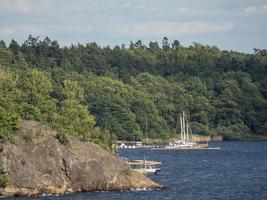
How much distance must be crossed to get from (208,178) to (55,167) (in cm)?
3268

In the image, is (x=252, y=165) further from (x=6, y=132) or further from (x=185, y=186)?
(x=6, y=132)

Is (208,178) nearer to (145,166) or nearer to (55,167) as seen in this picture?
(145,166)

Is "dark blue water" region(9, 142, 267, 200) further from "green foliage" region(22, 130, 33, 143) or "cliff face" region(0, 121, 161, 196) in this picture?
"green foliage" region(22, 130, 33, 143)

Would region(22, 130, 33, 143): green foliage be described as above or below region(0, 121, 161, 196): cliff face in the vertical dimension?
above

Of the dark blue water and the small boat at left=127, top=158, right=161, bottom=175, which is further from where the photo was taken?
the small boat at left=127, top=158, right=161, bottom=175

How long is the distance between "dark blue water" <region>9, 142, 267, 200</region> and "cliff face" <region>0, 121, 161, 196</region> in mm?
2051

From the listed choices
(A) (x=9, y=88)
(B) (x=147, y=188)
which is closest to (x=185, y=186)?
(B) (x=147, y=188)

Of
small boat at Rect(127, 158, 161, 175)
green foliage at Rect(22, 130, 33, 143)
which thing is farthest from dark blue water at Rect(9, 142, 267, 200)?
green foliage at Rect(22, 130, 33, 143)

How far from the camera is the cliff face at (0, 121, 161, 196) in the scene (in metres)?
86.5

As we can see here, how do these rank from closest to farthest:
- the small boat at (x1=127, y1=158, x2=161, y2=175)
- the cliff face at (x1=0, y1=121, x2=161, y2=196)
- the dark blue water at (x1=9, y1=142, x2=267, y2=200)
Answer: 1. the cliff face at (x1=0, y1=121, x2=161, y2=196)
2. the dark blue water at (x1=9, y1=142, x2=267, y2=200)
3. the small boat at (x1=127, y1=158, x2=161, y2=175)

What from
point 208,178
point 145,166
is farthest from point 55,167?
point 145,166

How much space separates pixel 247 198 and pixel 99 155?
51.7 ft

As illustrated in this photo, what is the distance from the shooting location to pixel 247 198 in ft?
297

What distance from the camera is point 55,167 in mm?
88812
